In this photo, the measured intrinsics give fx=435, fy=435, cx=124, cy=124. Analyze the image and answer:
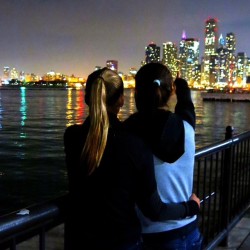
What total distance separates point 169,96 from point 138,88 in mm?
187

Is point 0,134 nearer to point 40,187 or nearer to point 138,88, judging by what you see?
point 40,187

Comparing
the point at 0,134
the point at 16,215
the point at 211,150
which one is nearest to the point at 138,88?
the point at 16,215

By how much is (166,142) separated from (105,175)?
1.36 ft

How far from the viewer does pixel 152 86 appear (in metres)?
2.48

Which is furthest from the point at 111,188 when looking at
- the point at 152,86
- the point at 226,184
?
the point at 226,184

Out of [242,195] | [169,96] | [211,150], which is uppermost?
[169,96]

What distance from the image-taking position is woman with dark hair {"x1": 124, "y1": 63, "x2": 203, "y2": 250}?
239 cm

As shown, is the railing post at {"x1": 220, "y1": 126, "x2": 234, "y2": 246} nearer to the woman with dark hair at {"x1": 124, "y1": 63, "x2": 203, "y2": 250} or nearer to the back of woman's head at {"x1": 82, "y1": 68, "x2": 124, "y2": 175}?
the woman with dark hair at {"x1": 124, "y1": 63, "x2": 203, "y2": 250}

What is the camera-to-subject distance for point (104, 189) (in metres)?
2.19

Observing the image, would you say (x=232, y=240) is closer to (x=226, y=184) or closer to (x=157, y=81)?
(x=226, y=184)

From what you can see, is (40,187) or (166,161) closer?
(166,161)

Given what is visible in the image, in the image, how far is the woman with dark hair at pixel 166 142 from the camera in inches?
94.2

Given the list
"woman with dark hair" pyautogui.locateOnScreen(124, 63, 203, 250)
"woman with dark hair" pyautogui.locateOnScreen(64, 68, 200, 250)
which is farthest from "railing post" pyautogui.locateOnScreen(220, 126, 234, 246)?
"woman with dark hair" pyautogui.locateOnScreen(64, 68, 200, 250)

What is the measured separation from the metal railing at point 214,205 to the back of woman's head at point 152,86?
711mm
